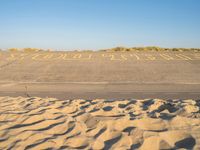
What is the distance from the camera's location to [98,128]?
5277 millimetres

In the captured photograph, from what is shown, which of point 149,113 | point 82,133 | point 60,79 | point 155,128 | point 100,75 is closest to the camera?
point 82,133

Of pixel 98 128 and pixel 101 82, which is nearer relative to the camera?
pixel 98 128

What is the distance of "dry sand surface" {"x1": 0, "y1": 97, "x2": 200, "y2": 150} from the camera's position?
453 cm

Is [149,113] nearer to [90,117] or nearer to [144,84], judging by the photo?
[90,117]

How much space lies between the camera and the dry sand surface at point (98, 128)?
4527 millimetres

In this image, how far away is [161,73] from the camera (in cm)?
1881

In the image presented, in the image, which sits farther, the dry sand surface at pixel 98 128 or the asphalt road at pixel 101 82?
the asphalt road at pixel 101 82

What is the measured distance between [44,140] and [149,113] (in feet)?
9.10

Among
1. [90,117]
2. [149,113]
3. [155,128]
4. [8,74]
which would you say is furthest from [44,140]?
[8,74]

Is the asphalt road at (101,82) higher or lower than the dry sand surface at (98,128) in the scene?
lower

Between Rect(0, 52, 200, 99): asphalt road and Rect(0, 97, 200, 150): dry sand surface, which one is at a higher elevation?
Rect(0, 97, 200, 150): dry sand surface

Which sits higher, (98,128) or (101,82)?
(98,128)

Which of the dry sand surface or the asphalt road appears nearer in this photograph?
the dry sand surface

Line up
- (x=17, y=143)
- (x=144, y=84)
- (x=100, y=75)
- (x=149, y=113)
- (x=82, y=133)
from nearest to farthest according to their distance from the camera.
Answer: (x=17, y=143), (x=82, y=133), (x=149, y=113), (x=144, y=84), (x=100, y=75)
